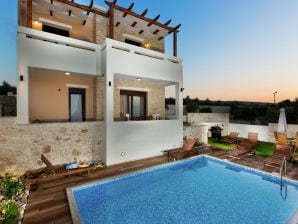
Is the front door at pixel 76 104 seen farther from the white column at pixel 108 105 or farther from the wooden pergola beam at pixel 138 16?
the wooden pergola beam at pixel 138 16

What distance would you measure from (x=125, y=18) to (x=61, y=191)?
11.5m

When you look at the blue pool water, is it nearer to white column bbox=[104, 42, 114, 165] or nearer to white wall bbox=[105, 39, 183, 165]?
white wall bbox=[105, 39, 183, 165]

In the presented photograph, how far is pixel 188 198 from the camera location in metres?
6.14

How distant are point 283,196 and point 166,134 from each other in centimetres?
708

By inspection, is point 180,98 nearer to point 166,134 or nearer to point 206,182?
point 166,134

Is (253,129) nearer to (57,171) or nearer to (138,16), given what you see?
(138,16)

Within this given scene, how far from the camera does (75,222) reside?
4504mm

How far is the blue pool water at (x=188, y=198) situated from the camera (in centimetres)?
506

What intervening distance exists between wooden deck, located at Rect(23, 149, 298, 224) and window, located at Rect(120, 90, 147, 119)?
16.4 feet

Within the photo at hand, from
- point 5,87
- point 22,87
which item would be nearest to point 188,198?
point 22,87

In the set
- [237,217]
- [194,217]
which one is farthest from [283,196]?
[194,217]

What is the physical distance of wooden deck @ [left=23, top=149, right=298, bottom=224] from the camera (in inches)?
189

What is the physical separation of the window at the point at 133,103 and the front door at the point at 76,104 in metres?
3.09

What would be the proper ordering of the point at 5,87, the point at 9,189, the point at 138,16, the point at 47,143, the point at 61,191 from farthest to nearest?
the point at 5,87 < the point at 138,16 < the point at 47,143 < the point at 61,191 < the point at 9,189
